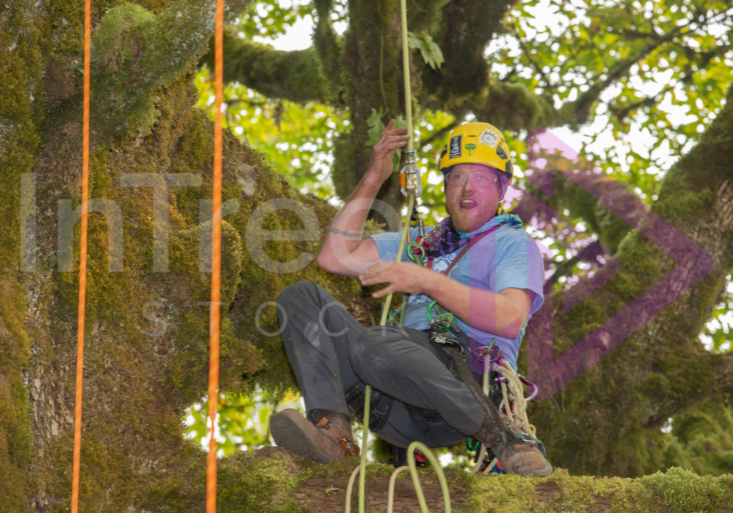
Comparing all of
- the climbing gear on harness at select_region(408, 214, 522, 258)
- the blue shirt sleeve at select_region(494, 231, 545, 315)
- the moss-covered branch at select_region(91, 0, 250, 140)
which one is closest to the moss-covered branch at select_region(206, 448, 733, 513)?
the blue shirt sleeve at select_region(494, 231, 545, 315)

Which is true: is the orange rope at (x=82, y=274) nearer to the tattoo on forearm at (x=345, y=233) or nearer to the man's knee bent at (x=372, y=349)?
the man's knee bent at (x=372, y=349)

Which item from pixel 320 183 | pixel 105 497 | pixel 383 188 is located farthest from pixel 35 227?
pixel 320 183

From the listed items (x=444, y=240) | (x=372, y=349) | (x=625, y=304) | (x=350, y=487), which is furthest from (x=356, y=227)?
(x=625, y=304)

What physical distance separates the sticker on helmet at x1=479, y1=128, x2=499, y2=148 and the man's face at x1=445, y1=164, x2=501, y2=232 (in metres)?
0.13

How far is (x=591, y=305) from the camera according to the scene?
17.7 ft

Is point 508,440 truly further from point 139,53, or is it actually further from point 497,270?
point 139,53

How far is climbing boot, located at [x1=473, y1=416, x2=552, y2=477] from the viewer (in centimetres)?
282

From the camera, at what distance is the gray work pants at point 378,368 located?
2.88 m

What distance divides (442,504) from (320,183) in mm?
9357

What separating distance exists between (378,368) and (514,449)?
0.67 metres

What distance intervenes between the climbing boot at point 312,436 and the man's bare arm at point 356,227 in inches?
37.0

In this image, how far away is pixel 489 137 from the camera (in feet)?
12.0

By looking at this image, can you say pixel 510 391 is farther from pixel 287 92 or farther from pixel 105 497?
pixel 287 92

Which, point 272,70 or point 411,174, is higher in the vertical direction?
point 272,70
